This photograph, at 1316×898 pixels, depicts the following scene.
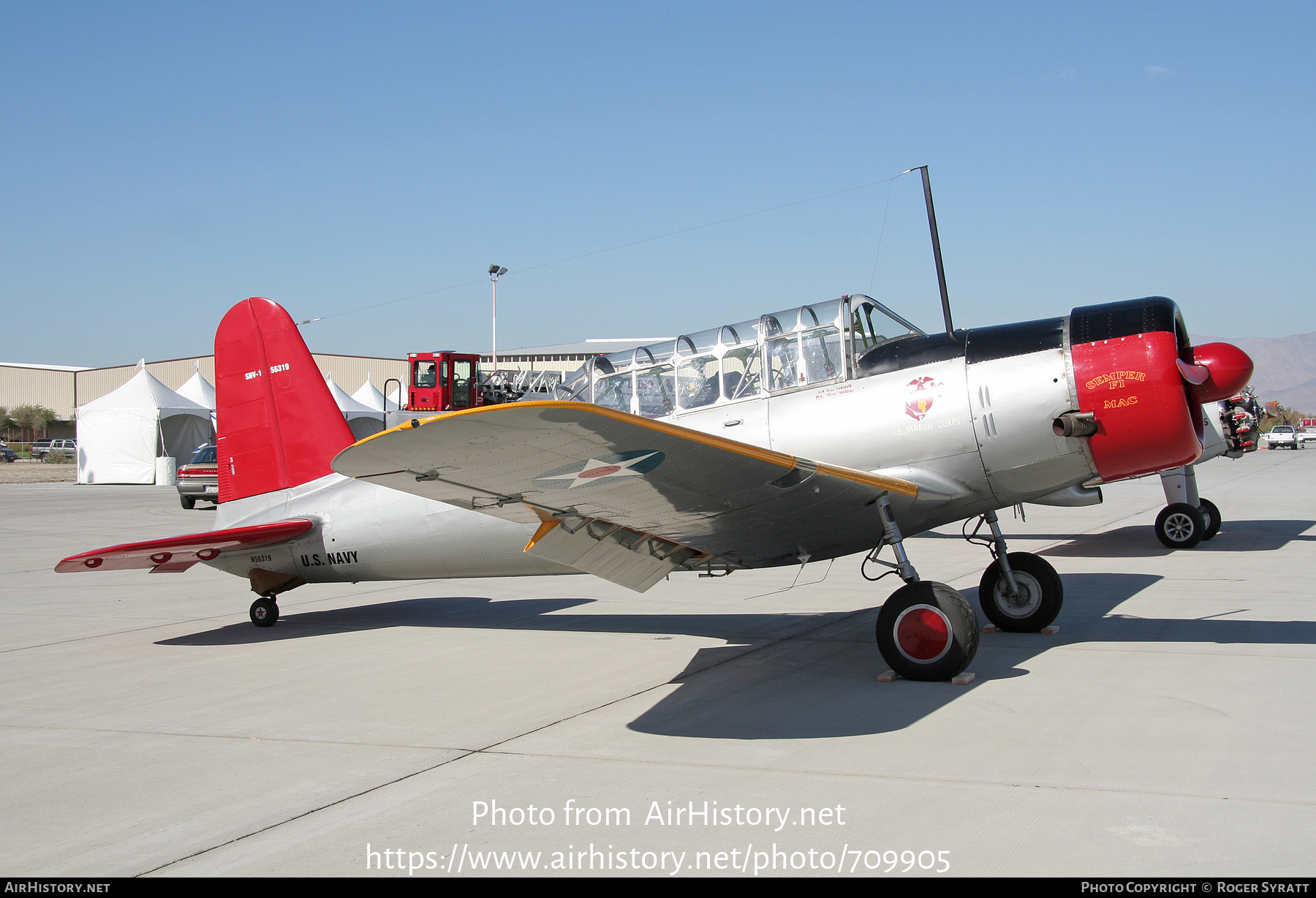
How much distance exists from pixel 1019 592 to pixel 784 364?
2.59 meters

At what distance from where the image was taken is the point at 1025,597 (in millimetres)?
7148

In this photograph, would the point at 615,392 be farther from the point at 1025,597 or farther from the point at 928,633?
the point at 1025,597

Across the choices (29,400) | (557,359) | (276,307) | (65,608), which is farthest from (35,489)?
(29,400)

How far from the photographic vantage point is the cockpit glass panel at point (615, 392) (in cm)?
709

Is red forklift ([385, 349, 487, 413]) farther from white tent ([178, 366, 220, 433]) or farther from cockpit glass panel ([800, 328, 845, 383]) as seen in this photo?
cockpit glass panel ([800, 328, 845, 383])

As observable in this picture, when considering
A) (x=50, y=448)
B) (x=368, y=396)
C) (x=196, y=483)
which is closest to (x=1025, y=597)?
(x=196, y=483)

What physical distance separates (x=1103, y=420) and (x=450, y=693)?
14.2ft

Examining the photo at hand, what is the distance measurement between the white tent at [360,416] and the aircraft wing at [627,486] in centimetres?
3417

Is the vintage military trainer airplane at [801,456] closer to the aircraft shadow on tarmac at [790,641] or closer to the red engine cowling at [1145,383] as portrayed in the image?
the red engine cowling at [1145,383]

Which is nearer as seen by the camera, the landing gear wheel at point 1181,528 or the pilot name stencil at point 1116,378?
the pilot name stencil at point 1116,378

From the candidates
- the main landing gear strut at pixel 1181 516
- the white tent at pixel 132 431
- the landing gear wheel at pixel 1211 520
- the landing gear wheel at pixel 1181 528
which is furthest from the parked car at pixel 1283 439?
the white tent at pixel 132 431

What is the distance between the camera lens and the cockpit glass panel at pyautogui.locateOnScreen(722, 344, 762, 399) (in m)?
6.66

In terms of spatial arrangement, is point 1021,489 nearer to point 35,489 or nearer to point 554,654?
point 554,654
